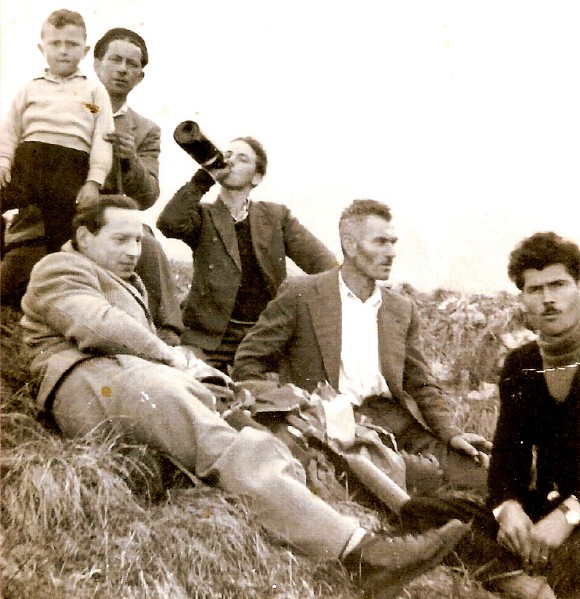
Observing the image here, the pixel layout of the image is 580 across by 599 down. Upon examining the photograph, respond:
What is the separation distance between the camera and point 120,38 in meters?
2.98

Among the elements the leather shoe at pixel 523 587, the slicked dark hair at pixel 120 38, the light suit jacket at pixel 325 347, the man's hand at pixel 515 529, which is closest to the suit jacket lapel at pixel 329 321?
the light suit jacket at pixel 325 347

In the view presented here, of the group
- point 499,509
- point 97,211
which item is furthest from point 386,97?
point 499,509

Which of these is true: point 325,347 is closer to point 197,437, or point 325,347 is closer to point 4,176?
point 197,437

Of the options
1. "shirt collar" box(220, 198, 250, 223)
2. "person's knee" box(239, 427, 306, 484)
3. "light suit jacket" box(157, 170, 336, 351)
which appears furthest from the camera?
Answer: "shirt collar" box(220, 198, 250, 223)

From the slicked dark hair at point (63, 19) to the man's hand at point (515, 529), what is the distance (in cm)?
201

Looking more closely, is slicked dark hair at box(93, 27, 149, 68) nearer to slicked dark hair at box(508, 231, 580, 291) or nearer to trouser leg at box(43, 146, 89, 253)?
trouser leg at box(43, 146, 89, 253)

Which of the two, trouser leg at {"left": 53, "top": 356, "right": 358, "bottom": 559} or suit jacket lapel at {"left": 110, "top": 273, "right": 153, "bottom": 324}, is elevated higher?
suit jacket lapel at {"left": 110, "top": 273, "right": 153, "bottom": 324}

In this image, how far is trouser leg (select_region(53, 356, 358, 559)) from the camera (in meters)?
2.38

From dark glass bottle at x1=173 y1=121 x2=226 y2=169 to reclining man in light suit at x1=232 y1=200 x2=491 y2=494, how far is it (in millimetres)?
485

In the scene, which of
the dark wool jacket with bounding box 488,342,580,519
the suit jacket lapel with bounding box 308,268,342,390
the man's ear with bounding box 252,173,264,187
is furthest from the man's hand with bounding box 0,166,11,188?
the dark wool jacket with bounding box 488,342,580,519

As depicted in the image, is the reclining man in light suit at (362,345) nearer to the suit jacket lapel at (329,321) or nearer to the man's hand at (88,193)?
the suit jacket lapel at (329,321)

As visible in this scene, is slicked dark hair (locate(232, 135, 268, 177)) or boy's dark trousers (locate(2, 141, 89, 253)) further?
slicked dark hair (locate(232, 135, 268, 177))

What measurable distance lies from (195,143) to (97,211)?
41 centimetres

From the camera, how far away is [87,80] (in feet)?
9.66
